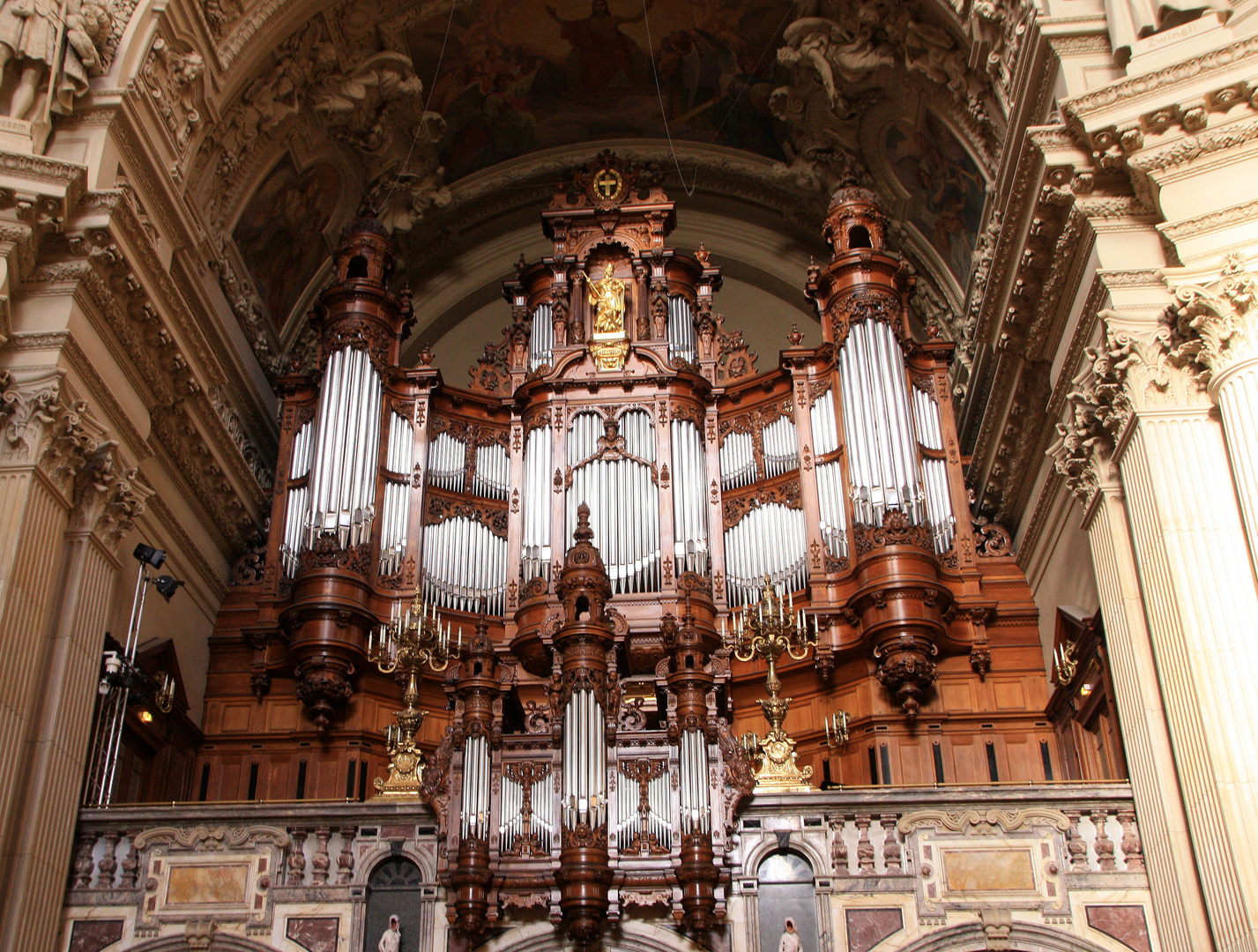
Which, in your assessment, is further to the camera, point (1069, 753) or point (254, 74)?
point (254, 74)

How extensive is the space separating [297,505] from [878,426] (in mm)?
7126

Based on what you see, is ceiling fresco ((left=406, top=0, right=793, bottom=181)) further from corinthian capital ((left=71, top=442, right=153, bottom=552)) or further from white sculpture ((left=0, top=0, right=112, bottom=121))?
corinthian capital ((left=71, top=442, right=153, bottom=552))

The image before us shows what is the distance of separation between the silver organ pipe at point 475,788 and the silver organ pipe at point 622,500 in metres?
4.59

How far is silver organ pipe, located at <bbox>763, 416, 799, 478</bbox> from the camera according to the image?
16.3 meters

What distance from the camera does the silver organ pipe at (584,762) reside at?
10.6 metres

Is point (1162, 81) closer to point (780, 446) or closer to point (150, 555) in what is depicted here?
point (780, 446)

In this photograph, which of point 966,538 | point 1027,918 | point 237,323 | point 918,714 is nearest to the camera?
point 1027,918

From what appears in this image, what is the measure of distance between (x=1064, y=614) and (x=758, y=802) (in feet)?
14.1

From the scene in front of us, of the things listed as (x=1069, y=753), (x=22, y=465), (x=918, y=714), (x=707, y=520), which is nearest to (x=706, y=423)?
(x=707, y=520)

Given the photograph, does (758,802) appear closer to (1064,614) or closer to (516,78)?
(1064,614)

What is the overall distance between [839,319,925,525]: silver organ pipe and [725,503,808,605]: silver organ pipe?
2.89 ft

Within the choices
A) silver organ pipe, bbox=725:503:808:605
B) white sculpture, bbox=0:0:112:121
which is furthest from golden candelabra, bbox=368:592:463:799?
white sculpture, bbox=0:0:112:121

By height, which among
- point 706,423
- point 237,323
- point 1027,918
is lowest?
point 1027,918

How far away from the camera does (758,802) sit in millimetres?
11109
